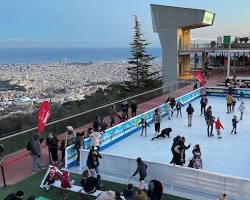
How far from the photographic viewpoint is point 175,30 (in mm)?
40469

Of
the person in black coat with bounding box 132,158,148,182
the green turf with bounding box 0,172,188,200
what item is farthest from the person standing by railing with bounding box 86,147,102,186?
the person in black coat with bounding box 132,158,148,182

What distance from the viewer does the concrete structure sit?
1564 inches

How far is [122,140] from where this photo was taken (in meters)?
15.8

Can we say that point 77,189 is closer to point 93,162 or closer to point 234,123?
point 93,162

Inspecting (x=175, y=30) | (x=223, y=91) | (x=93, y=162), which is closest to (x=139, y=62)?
(x=175, y=30)

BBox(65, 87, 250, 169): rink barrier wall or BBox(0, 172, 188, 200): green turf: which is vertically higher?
BBox(65, 87, 250, 169): rink barrier wall

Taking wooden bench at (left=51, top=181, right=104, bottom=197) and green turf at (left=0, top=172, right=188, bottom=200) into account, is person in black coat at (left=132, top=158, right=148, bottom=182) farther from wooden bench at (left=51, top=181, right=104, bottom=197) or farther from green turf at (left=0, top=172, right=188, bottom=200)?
wooden bench at (left=51, top=181, right=104, bottom=197)

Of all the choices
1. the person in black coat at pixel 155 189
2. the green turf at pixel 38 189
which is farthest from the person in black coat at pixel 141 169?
the person in black coat at pixel 155 189

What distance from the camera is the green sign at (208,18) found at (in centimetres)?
3969

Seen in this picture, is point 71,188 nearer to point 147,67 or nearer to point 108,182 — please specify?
point 108,182

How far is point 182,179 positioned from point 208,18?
34131 mm

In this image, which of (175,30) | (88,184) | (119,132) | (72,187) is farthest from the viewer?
(175,30)

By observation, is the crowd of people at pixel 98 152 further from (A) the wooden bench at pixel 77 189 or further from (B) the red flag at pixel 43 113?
(B) the red flag at pixel 43 113

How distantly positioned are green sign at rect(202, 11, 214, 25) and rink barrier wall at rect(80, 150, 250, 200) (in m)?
31.6
